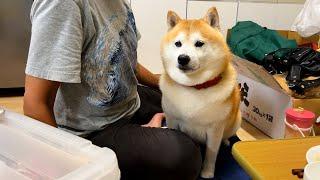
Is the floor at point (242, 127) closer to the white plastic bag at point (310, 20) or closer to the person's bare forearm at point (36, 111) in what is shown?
the white plastic bag at point (310, 20)

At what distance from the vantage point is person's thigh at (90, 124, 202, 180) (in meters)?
0.88

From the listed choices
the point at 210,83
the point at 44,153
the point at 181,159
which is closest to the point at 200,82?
the point at 210,83

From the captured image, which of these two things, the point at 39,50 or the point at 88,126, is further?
the point at 88,126

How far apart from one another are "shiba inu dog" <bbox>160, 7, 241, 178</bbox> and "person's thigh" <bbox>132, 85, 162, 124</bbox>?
0.23 ft

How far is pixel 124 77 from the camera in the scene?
0.98m

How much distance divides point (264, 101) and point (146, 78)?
0.73 metres

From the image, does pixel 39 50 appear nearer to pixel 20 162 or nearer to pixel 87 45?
pixel 87 45

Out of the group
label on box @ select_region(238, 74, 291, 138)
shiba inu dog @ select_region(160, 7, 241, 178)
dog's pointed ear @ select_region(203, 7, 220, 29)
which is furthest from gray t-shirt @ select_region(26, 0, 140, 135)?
label on box @ select_region(238, 74, 291, 138)

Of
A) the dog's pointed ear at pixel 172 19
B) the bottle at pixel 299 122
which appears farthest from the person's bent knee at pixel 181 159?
the bottle at pixel 299 122

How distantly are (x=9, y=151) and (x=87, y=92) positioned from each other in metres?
0.31

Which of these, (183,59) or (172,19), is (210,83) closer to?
(183,59)

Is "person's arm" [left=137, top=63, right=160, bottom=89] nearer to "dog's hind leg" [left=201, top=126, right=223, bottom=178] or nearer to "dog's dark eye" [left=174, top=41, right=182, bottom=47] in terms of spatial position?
"dog's dark eye" [left=174, top=41, right=182, bottom=47]

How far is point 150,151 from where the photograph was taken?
885 millimetres

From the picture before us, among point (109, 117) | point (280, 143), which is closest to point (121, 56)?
point (109, 117)
